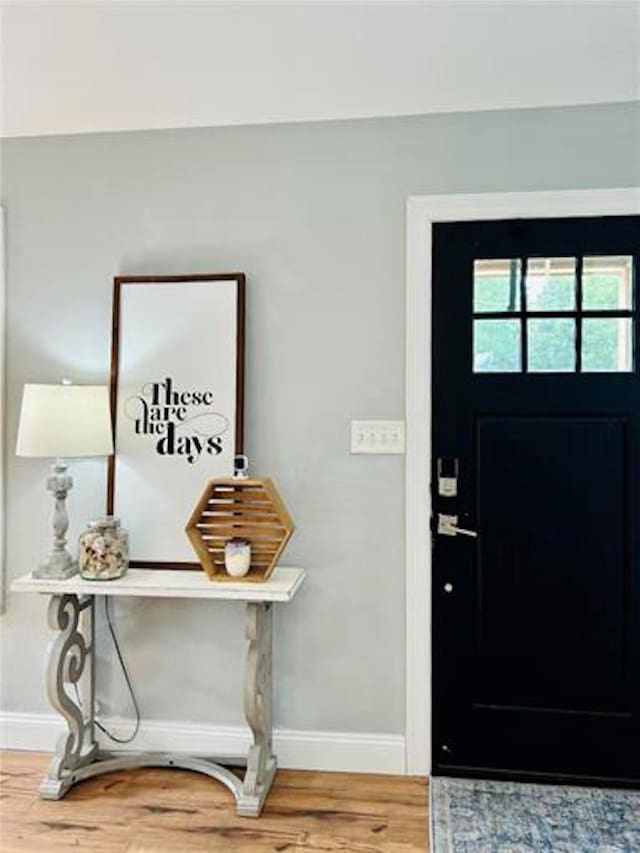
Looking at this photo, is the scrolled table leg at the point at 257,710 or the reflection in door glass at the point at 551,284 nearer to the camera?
the scrolled table leg at the point at 257,710

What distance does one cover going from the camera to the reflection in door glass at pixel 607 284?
2.48 m

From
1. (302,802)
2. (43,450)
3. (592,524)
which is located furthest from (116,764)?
(592,524)

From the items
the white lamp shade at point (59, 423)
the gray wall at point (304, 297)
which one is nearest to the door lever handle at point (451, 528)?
the gray wall at point (304, 297)

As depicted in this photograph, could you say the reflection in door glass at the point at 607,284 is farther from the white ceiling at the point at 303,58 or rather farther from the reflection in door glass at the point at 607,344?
the white ceiling at the point at 303,58

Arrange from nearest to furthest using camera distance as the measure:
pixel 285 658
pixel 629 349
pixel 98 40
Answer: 1. pixel 98 40
2. pixel 629 349
3. pixel 285 658

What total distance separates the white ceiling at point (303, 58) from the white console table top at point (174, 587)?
5.61ft

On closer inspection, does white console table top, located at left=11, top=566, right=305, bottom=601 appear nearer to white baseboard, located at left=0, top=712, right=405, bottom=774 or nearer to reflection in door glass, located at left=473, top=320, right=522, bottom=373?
white baseboard, located at left=0, top=712, right=405, bottom=774

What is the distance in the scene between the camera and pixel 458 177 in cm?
254

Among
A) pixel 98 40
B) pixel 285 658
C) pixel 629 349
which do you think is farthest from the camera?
pixel 285 658

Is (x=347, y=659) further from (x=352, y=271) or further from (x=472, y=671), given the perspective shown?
(x=352, y=271)

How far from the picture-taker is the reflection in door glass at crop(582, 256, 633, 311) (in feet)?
8.14

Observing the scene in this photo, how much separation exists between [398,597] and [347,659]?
307mm

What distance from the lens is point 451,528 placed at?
2.56 meters

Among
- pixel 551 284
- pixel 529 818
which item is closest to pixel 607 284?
pixel 551 284
